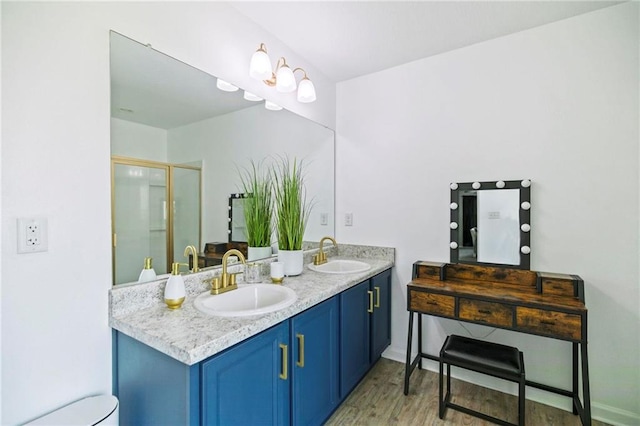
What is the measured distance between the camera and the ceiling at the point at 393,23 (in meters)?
1.75

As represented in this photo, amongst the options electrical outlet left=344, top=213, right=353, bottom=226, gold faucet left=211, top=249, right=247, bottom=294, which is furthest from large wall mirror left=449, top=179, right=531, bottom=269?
gold faucet left=211, top=249, right=247, bottom=294

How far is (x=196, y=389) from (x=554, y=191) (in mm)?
2224

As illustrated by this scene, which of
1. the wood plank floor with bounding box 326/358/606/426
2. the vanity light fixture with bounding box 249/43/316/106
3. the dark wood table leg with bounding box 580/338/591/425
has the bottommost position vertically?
the wood plank floor with bounding box 326/358/606/426

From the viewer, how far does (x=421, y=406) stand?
6.27 feet

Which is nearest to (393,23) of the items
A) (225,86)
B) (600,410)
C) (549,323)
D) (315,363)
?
(225,86)

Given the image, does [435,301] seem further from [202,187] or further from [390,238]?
[202,187]

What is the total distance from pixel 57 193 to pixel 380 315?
2056mm

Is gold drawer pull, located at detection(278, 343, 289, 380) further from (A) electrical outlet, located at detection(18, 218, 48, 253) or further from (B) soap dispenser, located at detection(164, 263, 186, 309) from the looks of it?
(A) electrical outlet, located at detection(18, 218, 48, 253)

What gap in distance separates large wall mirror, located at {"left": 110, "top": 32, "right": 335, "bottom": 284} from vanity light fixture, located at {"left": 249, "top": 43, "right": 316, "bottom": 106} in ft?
0.53

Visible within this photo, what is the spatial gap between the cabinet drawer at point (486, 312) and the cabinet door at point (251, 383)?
1123mm

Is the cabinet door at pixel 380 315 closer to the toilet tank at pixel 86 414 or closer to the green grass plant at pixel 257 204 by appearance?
the green grass plant at pixel 257 204

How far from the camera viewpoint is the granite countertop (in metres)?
1.00

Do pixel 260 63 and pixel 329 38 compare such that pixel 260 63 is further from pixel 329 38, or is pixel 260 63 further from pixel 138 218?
pixel 138 218

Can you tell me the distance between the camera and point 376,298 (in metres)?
2.22
